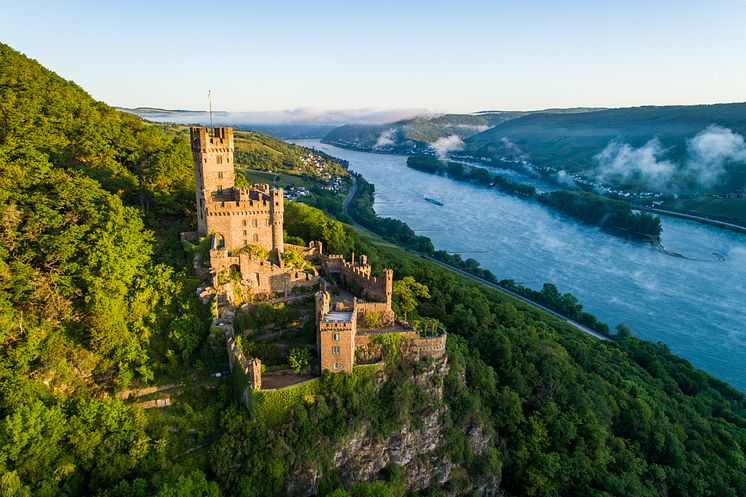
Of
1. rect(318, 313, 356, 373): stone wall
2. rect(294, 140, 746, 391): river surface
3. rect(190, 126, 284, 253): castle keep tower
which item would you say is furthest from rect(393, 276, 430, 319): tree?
rect(294, 140, 746, 391): river surface

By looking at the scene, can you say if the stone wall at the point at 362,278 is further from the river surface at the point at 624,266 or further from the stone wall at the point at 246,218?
the river surface at the point at 624,266

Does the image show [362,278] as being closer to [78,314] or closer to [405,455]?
[405,455]

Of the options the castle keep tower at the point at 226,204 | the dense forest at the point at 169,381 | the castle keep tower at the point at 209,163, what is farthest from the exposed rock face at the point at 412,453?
the castle keep tower at the point at 209,163

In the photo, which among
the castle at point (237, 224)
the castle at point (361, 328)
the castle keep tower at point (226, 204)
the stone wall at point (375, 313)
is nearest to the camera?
the castle at point (361, 328)

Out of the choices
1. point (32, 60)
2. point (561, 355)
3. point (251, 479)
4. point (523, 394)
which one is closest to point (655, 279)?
point (561, 355)

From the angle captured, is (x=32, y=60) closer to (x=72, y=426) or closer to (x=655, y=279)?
(x=72, y=426)

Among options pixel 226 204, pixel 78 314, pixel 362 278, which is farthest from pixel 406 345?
pixel 78 314
